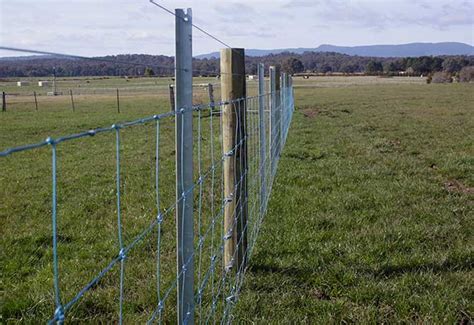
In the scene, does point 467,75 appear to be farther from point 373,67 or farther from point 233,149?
point 233,149

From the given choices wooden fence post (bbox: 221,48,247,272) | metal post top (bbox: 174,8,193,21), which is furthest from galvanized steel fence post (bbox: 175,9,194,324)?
wooden fence post (bbox: 221,48,247,272)

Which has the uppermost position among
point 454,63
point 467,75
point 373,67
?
point 454,63

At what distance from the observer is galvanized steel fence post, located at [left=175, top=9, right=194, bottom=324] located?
253 cm

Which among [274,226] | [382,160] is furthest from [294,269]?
[382,160]

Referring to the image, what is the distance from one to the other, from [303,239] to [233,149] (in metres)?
1.46

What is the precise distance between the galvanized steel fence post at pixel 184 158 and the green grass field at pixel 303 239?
0.46 m

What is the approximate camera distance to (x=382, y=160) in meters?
9.89

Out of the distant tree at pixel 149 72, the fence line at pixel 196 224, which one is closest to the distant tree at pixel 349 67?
the fence line at pixel 196 224

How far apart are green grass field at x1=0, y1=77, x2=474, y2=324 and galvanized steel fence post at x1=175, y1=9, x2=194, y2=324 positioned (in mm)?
463

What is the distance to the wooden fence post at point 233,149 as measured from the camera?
13.8 ft

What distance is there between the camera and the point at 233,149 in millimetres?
4250

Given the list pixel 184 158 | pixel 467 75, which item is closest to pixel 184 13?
pixel 184 158

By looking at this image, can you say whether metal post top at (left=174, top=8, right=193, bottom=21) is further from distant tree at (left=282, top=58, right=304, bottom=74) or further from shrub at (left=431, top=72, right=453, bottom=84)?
shrub at (left=431, top=72, right=453, bottom=84)

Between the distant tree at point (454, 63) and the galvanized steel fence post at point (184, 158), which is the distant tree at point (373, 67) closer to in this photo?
the distant tree at point (454, 63)
